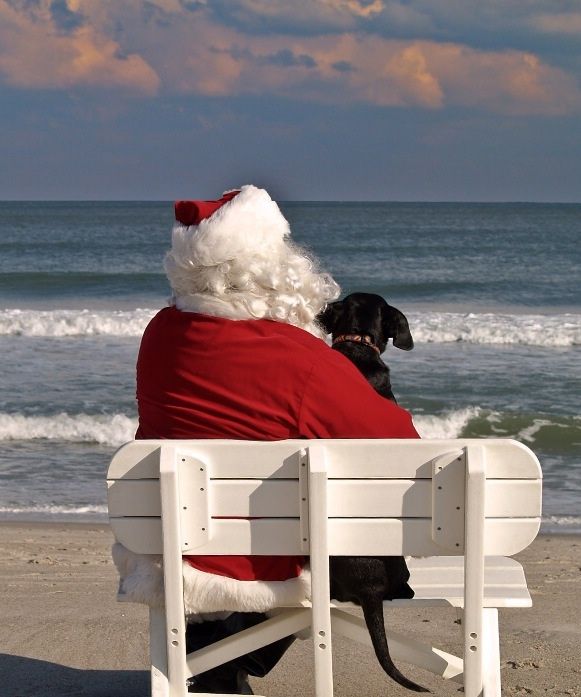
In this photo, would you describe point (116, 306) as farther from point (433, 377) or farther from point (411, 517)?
point (411, 517)

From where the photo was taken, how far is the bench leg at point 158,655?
252 cm

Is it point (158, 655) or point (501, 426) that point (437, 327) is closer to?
point (501, 426)

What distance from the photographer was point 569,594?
4.59 meters

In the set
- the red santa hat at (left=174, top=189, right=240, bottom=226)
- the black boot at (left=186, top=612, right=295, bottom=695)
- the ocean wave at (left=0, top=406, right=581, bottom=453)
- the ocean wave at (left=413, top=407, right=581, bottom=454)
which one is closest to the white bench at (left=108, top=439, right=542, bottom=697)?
the black boot at (left=186, top=612, right=295, bottom=695)

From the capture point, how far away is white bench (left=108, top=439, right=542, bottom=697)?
2309mm

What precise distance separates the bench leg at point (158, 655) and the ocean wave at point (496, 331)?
11.8 m

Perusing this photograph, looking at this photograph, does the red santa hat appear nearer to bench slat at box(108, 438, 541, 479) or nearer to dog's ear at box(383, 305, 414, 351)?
bench slat at box(108, 438, 541, 479)

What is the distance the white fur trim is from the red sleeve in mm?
363

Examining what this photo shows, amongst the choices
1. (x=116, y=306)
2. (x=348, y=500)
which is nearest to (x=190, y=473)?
Result: (x=348, y=500)

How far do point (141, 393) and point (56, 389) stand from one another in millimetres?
7850

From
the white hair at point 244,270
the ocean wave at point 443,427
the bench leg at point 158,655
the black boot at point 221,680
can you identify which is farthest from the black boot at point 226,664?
the ocean wave at point 443,427

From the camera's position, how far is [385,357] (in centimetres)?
1207

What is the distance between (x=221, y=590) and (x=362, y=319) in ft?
5.95

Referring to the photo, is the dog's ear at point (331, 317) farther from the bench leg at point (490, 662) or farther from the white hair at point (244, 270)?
the bench leg at point (490, 662)
